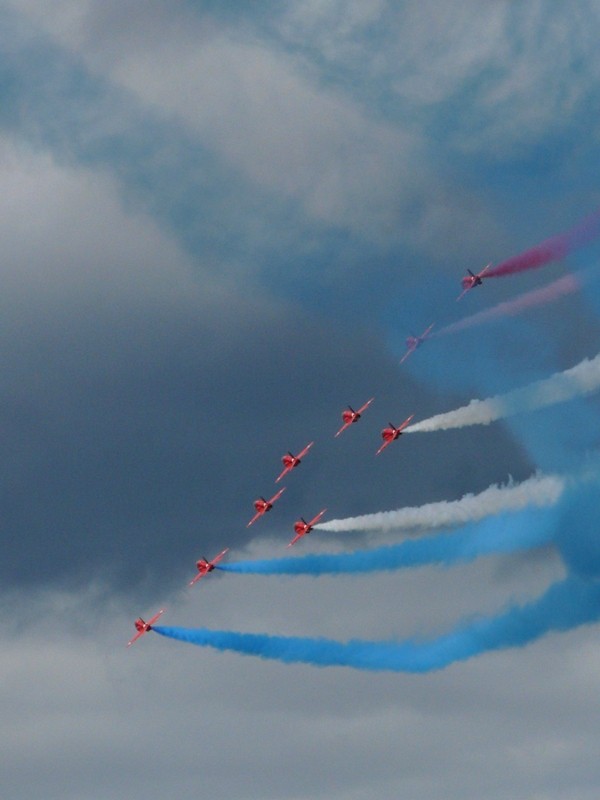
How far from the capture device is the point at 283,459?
590 feet

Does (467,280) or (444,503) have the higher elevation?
(467,280)

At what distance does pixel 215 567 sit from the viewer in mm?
177000

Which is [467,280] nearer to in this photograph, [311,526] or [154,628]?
[311,526]

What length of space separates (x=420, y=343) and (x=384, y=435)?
7537 millimetres

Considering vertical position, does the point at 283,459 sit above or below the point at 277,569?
above

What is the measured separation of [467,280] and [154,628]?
36.0 meters

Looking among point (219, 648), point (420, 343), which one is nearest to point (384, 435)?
point (420, 343)

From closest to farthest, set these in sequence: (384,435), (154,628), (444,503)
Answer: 1. (444,503)
2. (384,435)
3. (154,628)

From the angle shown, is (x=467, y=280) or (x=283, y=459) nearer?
(x=467, y=280)

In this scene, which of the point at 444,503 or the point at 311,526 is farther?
the point at 311,526

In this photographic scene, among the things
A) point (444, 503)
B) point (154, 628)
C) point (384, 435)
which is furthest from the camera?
point (154, 628)

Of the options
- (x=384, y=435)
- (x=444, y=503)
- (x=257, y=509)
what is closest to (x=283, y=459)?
(x=257, y=509)

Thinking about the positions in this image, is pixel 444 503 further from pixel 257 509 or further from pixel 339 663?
pixel 257 509

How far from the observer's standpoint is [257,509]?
17850 centimetres
